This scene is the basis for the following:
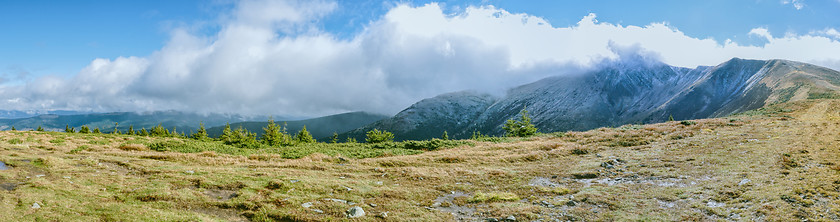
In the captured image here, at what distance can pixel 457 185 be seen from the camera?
22.5 m

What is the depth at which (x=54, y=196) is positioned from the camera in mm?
15945

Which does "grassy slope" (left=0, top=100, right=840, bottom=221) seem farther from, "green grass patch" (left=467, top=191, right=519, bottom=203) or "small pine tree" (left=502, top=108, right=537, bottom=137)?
"small pine tree" (left=502, top=108, right=537, bottom=137)

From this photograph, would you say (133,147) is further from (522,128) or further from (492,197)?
(522,128)

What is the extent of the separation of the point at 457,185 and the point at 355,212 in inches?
342

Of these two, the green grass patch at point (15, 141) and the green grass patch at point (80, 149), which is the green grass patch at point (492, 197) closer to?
the green grass patch at point (80, 149)

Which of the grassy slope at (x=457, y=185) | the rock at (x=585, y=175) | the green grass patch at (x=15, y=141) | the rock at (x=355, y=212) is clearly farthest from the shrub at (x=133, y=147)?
the rock at (x=585, y=175)

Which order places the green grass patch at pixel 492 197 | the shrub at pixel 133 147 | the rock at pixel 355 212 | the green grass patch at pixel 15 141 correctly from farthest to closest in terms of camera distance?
1. the green grass patch at pixel 15 141
2. the shrub at pixel 133 147
3. the green grass patch at pixel 492 197
4. the rock at pixel 355 212

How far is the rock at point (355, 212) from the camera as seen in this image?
15.2 metres

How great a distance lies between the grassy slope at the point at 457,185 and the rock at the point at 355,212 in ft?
1.31

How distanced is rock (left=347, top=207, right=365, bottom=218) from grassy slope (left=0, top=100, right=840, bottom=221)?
0.40m

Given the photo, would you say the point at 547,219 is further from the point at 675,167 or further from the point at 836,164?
the point at 836,164

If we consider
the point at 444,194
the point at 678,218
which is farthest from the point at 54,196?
the point at 678,218

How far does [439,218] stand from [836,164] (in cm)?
2249

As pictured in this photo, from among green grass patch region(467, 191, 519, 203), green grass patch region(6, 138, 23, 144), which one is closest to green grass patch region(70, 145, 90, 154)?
green grass patch region(6, 138, 23, 144)
